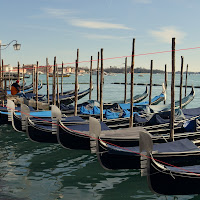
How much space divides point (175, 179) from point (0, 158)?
22.2 feet

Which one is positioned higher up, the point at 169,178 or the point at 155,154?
the point at 155,154

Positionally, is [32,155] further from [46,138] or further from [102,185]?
[102,185]

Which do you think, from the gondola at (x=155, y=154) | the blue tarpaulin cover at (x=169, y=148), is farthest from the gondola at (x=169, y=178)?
the blue tarpaulin cover at (x=169, y=148)

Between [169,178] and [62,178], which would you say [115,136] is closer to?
[62,178]

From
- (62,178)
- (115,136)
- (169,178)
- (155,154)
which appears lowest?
(62,178)

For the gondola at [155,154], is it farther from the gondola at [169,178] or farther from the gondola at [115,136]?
the gondola at [115,136]

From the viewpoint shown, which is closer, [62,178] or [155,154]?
[155,154]

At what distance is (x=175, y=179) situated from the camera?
27.7 feet

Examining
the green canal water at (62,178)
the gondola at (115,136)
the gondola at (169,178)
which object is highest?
the gondola at (115,136)

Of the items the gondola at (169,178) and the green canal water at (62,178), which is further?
the green canal water at (62,178)

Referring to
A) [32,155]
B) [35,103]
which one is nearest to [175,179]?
[32,155]

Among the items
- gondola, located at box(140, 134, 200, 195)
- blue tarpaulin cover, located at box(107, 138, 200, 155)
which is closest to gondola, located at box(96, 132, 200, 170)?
blue tarpaulin cover, located at box(107, 138, 200, 155)

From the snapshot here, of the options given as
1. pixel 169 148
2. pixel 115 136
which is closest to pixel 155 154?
pixel 169 148

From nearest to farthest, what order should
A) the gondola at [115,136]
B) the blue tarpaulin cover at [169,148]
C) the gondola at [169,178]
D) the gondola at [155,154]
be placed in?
the gondola at [169,178]
the gondola at [155,154]
the blue tarpaulin cover at [169,148]
the gondola at [115,136]
